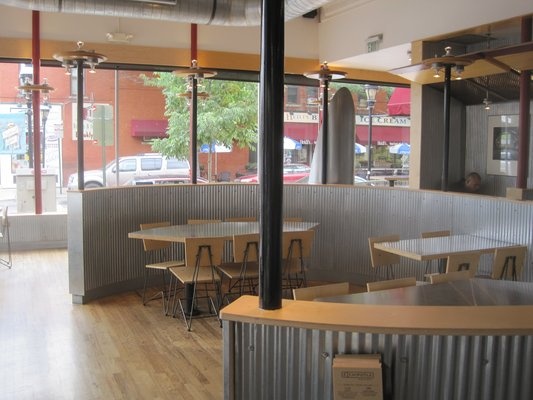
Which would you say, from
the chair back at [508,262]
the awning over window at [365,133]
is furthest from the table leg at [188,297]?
the awning over window at [365,133]

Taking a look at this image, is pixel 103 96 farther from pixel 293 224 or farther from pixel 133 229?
pixel 293 224

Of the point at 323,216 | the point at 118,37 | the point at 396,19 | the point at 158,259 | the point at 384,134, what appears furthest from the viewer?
the point at 384,134

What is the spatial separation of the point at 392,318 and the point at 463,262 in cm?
290

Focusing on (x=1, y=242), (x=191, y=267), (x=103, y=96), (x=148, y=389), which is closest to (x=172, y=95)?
(x=103, y=96)

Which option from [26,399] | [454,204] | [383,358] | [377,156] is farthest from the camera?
[377,156]

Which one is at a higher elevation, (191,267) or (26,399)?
(191,267)

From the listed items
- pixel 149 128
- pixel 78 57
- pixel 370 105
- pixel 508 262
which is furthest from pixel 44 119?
pixel 508 262

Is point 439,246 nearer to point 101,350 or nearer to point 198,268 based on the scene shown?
point 198,268

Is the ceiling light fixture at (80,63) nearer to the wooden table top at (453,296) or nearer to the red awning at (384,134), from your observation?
the wooden table top at (453,296)

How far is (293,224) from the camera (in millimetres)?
6516

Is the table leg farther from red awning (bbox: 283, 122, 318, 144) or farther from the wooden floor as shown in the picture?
red awning (bbox: 283, 122, 318, 144)

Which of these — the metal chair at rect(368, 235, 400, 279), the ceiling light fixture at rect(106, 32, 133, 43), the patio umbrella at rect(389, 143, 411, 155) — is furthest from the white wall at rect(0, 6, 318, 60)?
the metal chair at rect(368, 235, 400, 279)

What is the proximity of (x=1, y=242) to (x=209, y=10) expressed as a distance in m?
4.54

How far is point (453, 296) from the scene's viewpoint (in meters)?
3.35
